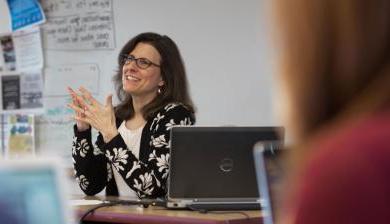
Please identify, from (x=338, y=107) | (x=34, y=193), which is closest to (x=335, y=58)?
(x=338, y=107)

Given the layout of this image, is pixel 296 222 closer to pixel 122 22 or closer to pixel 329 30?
pixel 329 30

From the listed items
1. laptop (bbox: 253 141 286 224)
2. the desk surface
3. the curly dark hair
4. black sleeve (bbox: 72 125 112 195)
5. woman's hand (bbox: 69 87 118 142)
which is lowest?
the desk surface

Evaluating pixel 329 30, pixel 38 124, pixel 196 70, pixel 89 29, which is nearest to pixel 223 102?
pixel 196 70

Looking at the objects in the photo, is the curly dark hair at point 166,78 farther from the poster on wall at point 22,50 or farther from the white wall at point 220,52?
the poster on wall at point 22,50

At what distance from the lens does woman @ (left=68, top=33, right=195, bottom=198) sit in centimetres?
248

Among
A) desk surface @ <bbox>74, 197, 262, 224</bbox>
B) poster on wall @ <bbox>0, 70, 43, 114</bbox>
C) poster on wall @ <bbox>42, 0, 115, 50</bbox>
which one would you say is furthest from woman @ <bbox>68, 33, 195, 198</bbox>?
poster on wall @ <bbox>0, 70, 43, 114</bbox>

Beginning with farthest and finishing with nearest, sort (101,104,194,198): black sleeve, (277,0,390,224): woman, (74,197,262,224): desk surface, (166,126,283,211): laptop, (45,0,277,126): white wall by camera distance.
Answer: (45,0,277,126): white wall
(101,104,194,198): black sleeve
(166,126,283,211): laptop
(74,197,262,224): desk surface
(277,0,390,224): woman

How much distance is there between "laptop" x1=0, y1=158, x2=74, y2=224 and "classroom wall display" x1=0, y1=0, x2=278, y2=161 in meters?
2.08

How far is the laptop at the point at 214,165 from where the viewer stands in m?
2.13

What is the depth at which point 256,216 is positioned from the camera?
6.68ft

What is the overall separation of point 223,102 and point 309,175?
2.63m

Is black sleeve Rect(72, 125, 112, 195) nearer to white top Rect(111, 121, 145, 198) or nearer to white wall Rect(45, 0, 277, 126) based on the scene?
white top Rect(111, 121, 145, 198)

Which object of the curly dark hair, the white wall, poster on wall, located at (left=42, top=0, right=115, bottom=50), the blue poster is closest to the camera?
the curly dark hair

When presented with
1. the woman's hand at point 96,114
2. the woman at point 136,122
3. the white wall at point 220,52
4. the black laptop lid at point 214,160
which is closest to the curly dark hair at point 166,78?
the woman at point 136,122
